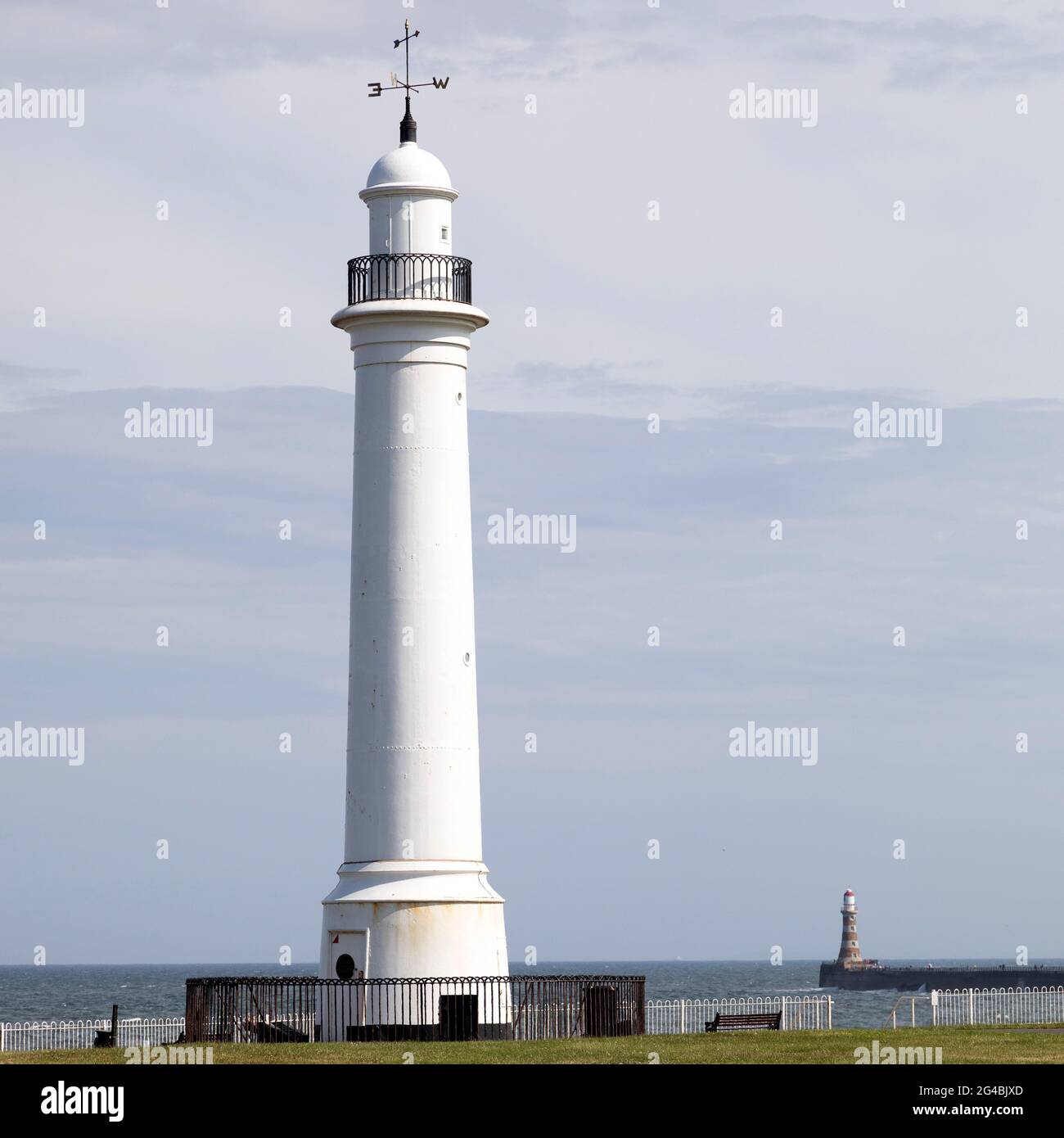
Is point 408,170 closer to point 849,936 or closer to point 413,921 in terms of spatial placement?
point 413,921

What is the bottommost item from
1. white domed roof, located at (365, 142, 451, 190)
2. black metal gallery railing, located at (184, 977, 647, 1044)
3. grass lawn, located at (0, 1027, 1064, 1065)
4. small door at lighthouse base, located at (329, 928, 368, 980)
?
grass lawn, located at (0, 1027, 1064, 1065)

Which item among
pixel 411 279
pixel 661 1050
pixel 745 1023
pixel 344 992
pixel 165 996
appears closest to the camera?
pixel 661 1050

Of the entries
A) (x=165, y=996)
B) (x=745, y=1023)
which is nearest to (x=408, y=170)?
(x=745, y=1023)

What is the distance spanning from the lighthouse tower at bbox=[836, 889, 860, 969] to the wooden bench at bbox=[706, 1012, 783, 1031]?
108 meters

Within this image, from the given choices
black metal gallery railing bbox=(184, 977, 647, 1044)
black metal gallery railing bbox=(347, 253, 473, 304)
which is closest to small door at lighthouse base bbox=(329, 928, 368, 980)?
black metal gallery railing bbox=(184, 977, 647, 1044)

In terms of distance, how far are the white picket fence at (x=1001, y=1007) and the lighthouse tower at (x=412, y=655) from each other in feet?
48.2

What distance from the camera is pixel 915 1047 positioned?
97.0 feet

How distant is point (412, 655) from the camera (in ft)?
109

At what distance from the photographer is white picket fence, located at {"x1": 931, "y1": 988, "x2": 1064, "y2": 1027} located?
45844 mm

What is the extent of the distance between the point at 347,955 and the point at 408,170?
44.9ft

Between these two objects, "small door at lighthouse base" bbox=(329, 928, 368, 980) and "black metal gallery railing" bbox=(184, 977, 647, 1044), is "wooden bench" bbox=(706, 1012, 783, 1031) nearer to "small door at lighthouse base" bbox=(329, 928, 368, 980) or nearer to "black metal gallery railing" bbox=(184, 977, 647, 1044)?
"black metal gallery railing" bbox=(184, 977, 647, 1044)

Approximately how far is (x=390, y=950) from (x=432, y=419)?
9.03m
